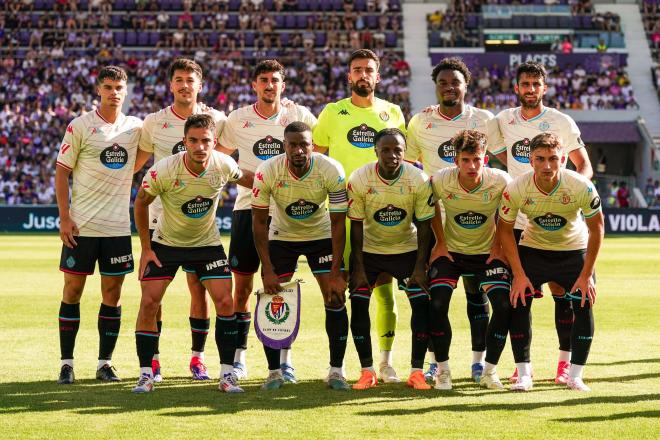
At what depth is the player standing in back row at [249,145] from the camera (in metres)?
9.30

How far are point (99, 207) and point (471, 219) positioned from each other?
3161mm

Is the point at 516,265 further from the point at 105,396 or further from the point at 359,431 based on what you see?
the point at 105,396

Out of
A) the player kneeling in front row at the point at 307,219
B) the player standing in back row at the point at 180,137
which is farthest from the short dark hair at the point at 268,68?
the player kneeling in front row at the point at 307,219

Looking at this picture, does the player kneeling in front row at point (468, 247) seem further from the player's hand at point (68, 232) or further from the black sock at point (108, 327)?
the player's hand at point (68, 232)

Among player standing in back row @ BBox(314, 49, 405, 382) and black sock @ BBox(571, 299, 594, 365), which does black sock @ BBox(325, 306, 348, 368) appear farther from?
black sock @ BBox(571, 299, 594, 365)

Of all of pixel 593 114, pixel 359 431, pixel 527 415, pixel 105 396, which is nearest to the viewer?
pixel 359 431

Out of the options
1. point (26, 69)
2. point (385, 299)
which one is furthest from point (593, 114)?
point (385, 299)

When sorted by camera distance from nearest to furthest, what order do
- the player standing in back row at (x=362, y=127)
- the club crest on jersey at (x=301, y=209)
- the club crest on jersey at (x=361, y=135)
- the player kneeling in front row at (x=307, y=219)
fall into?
the player kneeling in front row at (x=307, y=219)
the club crest on jersey at (x=301, y=209)
the player standing in back row at (x=362, y=127)
the club crest on jersey at (x=361, y=135)

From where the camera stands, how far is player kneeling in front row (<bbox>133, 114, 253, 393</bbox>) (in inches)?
330

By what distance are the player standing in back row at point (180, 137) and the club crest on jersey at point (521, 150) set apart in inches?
103

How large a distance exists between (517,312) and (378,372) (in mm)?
1457

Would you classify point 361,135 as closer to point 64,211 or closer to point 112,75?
point 112,75

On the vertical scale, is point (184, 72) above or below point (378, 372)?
above

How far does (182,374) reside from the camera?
9.32m
